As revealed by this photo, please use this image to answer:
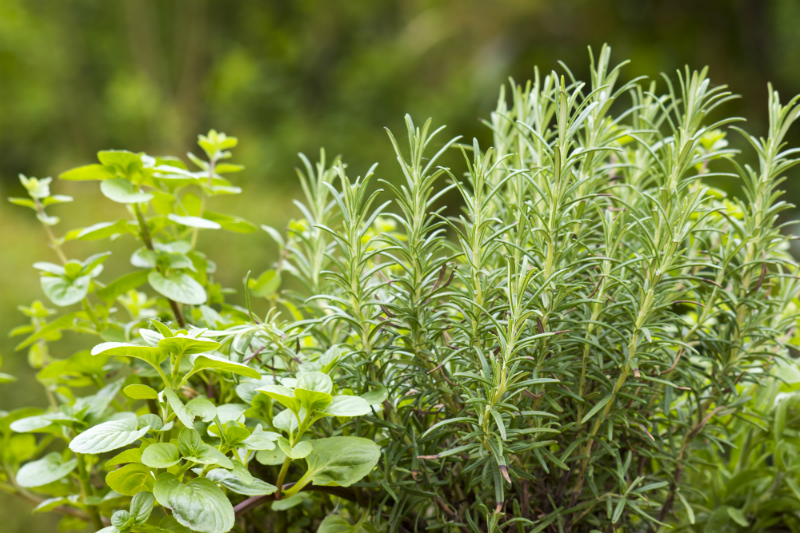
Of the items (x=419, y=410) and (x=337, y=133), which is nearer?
(x=419, y=410)

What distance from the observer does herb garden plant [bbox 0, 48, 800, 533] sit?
310 millimetres

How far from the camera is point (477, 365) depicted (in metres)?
0.33

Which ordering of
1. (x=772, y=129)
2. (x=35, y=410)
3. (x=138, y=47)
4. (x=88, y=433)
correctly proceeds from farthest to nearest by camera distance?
(x=138, y=47), (x=35, y=410), (x=772, y=129), (x=88, y=433)

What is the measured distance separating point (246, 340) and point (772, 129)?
384 millimetres

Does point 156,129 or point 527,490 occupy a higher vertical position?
point 156,129

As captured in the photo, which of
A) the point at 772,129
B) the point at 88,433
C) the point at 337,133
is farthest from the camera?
the point at 337,133

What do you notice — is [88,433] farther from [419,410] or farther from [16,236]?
[16,236]

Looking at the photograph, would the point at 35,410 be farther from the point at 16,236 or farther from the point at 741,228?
the point at 16,236

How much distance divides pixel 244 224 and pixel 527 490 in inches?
11.0

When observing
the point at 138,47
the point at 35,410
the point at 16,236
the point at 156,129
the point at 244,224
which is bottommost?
the point at 35,410

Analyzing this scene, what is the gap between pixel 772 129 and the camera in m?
0.39

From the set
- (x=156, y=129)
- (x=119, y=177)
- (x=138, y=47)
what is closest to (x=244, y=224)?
(x=119, y=177)

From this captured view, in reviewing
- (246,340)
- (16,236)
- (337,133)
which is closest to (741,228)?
(246,340)

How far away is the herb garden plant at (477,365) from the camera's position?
310 mm
